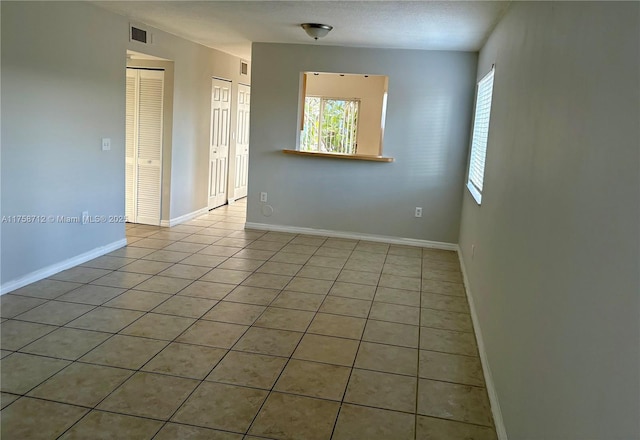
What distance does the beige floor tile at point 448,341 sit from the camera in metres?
3.37

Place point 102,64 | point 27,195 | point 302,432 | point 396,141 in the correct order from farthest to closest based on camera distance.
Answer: point 396,141
point 102,64
point 27,195
point 302,432

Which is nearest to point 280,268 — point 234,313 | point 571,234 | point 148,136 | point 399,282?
point 399,282

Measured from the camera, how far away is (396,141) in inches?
243

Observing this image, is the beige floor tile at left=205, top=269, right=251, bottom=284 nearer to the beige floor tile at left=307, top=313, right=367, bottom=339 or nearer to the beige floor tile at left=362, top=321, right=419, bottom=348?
the beige floor tile at left=307, top=313, right=367, bottom=339

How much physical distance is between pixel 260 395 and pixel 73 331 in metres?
1.38

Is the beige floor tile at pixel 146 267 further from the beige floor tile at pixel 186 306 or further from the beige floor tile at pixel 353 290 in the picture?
the beige floor tile at pixel 353 290

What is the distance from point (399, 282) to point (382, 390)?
2.03m

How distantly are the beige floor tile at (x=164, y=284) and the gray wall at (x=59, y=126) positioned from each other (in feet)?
2.74

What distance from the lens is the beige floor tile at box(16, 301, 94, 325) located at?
11.3 feet

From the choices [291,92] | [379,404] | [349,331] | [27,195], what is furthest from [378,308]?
[291,92]

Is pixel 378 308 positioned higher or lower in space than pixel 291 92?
lower

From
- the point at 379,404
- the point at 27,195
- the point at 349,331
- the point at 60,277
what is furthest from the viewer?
the point at 60,277

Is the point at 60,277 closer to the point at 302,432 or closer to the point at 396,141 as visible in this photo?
the point at 302,432

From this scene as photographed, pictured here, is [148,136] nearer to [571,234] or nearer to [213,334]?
[213,334]
